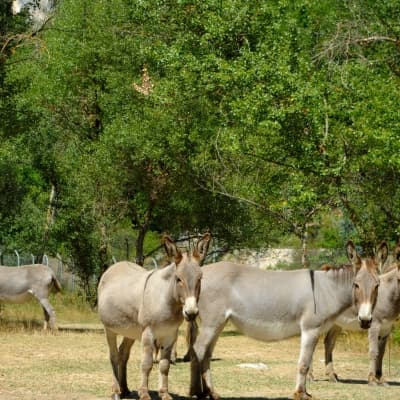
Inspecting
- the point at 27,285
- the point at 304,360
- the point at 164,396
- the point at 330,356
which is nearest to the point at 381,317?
the point at 330,356

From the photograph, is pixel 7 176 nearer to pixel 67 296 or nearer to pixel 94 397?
pixel 67 296

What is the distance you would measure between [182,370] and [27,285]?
356 inches

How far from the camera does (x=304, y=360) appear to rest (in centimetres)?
1199

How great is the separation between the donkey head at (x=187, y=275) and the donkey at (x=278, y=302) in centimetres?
109

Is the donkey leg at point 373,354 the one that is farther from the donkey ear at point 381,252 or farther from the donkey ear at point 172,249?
the donkey ear at point 172,249

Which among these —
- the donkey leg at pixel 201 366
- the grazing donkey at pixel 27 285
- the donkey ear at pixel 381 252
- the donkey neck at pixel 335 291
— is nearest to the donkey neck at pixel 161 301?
the donkey leg at pixel 201 366

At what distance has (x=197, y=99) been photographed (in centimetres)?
2516

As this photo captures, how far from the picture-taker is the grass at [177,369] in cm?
1276

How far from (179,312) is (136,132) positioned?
586 inches

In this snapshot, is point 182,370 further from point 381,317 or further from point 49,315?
point 49,315

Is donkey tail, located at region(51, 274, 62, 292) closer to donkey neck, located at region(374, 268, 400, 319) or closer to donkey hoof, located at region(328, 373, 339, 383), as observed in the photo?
donkey hoof, located at region(328, 373, 339, 383)

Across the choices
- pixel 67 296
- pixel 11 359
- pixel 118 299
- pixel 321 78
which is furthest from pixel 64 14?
pixel 118 299

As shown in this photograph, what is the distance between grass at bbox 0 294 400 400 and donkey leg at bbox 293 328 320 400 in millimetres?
613

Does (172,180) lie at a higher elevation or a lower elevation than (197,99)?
lower
